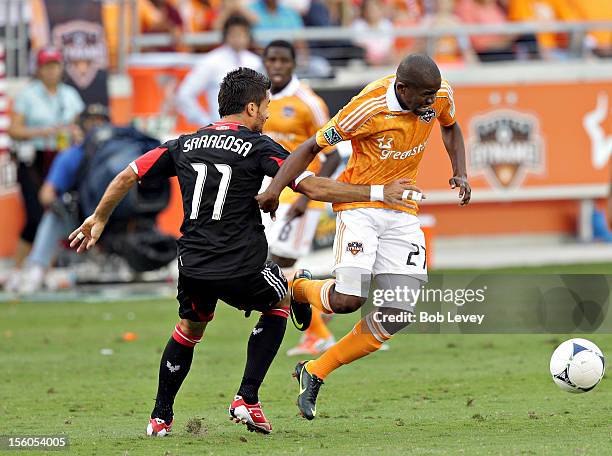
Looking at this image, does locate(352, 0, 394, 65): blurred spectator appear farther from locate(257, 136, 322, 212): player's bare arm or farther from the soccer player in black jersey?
locate(257, 136, 322, 212): player's bare arm

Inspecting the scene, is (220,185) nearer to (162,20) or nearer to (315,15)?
(162,20)

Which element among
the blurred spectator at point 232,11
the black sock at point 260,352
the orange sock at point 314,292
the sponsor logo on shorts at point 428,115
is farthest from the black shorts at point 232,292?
the blurred spectator at point 232,11

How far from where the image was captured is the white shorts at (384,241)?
846 cm

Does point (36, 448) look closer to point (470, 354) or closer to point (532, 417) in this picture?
point (532, 417)

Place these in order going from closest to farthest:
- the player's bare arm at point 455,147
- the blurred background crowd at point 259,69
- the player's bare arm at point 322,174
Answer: the player's bare arm at point 455,147
the player's bare arm at point 322,174
the blurred background crowd at point 259,69

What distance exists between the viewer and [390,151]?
8.38 meters

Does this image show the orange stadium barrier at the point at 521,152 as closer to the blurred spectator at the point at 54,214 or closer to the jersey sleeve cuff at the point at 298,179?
the blurred spectator at the point at 54,214

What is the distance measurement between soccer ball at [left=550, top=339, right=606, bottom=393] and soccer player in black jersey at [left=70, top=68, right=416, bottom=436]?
1701mm

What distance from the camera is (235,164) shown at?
24.5ft

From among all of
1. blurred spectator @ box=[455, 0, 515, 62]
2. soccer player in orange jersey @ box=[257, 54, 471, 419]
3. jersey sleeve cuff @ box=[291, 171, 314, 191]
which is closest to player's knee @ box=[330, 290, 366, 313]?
soccer player in orange jersey @ box=[257, 54, 471, 419]

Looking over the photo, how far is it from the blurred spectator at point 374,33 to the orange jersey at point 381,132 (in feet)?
32.6

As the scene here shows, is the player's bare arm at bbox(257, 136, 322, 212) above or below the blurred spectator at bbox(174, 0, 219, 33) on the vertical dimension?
below

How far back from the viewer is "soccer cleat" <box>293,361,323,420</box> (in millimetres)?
8078

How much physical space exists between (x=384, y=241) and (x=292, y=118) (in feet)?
9.05
